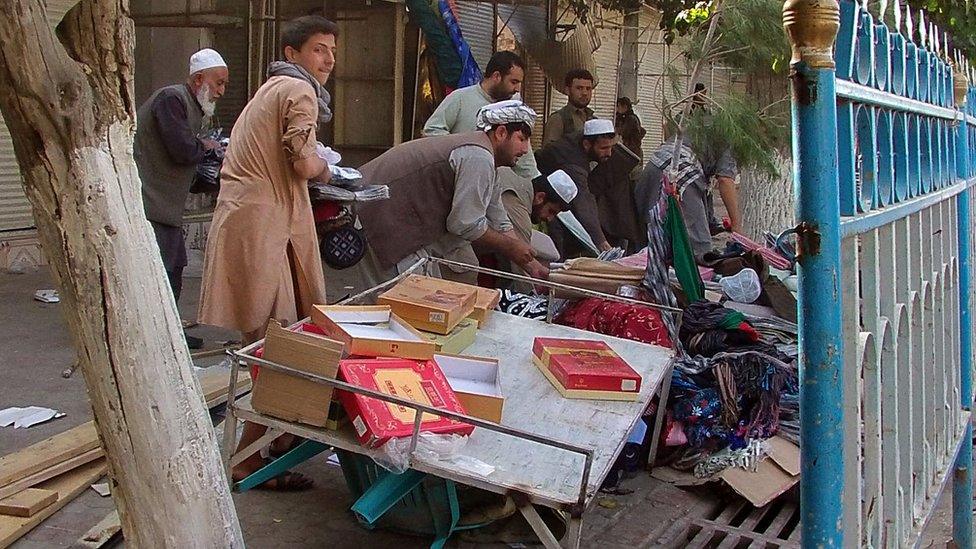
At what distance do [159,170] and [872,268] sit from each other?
15.9 ft

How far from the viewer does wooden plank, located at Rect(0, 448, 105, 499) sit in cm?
366

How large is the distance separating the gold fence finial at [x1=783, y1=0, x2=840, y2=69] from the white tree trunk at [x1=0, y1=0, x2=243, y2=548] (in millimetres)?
1210

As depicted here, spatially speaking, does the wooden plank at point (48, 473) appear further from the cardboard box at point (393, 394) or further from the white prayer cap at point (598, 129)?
the white prayer cap at point (598, 129)

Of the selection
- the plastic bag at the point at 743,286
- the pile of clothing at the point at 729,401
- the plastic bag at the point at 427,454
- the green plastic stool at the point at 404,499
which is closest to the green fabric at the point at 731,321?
the pile of clothing at the point at 729,401

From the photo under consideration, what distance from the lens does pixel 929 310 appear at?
2.12 metres

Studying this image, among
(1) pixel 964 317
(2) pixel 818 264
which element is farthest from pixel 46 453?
(2) pixel 818 264

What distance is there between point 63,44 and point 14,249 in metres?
6.58

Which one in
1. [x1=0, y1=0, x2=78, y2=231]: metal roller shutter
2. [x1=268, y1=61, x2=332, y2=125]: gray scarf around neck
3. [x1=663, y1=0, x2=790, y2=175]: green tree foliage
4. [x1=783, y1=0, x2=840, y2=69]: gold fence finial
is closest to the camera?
[x1=783, y1=0, x2=840, y2=69]: gold fence finial

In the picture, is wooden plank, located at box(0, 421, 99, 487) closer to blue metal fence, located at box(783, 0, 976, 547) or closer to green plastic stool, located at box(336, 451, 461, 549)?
green plastic stool, located at box(336, 451, 461, 549)

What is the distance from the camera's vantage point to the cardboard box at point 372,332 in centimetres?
325

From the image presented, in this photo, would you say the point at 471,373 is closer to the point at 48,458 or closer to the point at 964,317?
the point at 964,317

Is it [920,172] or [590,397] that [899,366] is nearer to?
[920,172]

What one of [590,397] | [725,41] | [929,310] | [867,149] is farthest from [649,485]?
[725,41]

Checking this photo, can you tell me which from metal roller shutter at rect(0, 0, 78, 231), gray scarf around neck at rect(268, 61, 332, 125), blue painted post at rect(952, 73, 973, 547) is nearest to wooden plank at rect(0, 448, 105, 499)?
gray scarf around neck at rect(268, 61, 332, 125)
